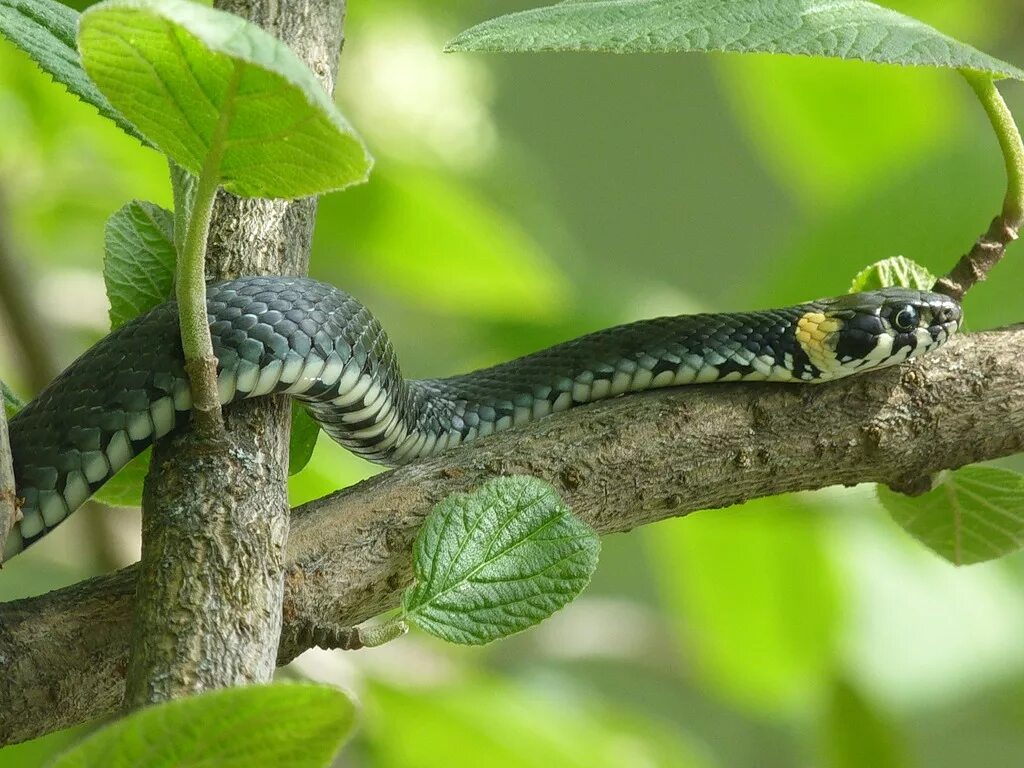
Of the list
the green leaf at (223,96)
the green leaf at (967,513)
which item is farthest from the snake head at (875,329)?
the green leaf at (223,96)

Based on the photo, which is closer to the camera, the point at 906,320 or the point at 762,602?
the point at 906,320

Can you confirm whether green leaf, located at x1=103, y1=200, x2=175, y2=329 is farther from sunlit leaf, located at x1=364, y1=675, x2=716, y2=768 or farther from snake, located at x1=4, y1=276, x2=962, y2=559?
sunlit leaf, located at x1=364, y1=675, x2=716, y2=768

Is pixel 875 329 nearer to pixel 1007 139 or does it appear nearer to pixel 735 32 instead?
pixel 1007 139

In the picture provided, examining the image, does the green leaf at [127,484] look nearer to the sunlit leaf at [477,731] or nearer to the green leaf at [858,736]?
the sunlit leaf at [477,731]

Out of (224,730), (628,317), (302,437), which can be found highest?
(628,317)

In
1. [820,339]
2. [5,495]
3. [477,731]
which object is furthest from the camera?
[477,731]

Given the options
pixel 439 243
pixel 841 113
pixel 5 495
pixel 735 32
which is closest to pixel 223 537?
pixel 5 495

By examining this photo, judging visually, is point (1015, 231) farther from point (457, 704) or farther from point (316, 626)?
point (457, 704)

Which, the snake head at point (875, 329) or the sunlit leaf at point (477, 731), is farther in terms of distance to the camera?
the sunlit leaf at point (477, 731)
